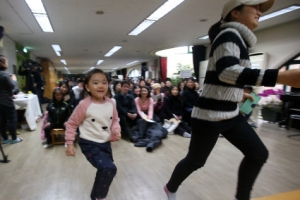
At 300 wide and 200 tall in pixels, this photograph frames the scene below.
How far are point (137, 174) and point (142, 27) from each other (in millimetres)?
4189

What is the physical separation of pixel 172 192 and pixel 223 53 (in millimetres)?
949

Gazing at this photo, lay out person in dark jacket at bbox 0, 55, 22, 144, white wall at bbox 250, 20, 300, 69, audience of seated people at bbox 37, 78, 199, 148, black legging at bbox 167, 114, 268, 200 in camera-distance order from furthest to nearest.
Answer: white wall at bbox 250, 20, 300, 69 < audience of seated people at bbox 37, 78, 199, 148 < person in dark jacket at bbox 0, 55, 22, 144 < black legging at bbox 167, 114, 268, 200

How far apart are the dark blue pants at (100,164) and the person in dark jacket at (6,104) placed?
2254mm

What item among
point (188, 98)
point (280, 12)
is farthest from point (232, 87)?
point (280, 12)

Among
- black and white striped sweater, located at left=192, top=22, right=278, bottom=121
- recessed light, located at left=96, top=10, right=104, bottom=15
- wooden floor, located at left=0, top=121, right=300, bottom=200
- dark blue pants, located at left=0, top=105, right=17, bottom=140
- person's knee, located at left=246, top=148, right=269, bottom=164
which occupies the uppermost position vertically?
recessed light, located at left=96, top=10, right=104, bottom=15

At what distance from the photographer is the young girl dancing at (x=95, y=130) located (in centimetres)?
122

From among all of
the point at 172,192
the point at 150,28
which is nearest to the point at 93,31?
the point at 150,28

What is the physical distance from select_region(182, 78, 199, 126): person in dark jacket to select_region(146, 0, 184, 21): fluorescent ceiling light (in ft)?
4.89

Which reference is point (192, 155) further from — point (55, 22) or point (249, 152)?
point (55, 22)

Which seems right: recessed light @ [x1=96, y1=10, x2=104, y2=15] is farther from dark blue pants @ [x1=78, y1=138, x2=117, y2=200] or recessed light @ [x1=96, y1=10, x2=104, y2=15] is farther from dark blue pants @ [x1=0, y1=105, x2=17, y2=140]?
dark blue pants @ [x1=78, y1=138, x2=117, y2=200]

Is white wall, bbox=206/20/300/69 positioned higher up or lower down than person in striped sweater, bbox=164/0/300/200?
higher up

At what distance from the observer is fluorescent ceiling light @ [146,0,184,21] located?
3555 millimetres

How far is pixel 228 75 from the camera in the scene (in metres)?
0.84

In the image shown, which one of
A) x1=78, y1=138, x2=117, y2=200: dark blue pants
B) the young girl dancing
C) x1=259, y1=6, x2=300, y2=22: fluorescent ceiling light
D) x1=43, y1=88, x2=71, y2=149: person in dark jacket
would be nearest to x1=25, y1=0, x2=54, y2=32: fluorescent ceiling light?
x1=43, y1=88, x2=71, y2=149: person in dark jacket
